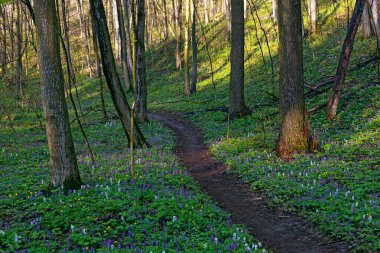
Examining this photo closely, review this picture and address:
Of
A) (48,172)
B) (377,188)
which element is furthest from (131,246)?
(48,172)

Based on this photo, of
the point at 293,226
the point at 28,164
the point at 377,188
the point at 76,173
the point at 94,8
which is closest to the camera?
the point at 293,226

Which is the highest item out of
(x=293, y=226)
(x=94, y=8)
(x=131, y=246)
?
(x=94, y=8)

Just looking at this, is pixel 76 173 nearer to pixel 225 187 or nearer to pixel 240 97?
pixel 225 187

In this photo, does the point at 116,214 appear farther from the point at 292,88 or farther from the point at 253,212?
the point at 292,88

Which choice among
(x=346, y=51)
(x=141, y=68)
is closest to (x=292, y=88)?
(x=346, y=51)

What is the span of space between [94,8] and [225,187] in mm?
8380

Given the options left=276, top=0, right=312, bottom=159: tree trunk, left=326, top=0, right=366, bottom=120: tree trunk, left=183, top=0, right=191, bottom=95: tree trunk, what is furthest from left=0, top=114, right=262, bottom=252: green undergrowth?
left=183, top=0, right=191, bottom=95: tree trunk

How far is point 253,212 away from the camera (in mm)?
8336

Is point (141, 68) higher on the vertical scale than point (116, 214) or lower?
higher

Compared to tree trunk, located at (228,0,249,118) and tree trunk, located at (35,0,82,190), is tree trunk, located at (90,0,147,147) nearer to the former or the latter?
tree trunk, located at (35,0,82,190)

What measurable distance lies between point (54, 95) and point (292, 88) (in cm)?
763

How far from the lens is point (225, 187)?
10.2 meters

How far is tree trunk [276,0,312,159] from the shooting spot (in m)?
12.0

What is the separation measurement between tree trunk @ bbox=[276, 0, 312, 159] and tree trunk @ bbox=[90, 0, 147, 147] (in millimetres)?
5734
